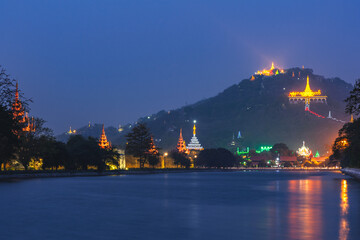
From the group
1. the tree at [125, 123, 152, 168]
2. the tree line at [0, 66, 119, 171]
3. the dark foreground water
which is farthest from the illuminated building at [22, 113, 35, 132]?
the tree at [125, 123, 152, 168]

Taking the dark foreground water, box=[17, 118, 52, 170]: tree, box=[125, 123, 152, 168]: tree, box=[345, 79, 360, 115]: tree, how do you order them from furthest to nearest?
box=[125, 123, 152, 168]: tree
box=[17, 118, 52, 170]: tree
box=[345, 79, 360, 115]: tree
the dark foreground water

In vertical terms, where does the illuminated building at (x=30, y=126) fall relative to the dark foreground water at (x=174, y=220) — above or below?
above

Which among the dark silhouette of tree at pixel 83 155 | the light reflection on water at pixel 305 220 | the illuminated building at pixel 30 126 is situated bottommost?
the light reflection on water at pixel 305 220

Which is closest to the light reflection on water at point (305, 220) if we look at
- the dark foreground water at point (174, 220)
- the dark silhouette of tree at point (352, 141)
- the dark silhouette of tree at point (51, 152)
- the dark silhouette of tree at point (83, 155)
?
the dark foreground water at point (174, 220)

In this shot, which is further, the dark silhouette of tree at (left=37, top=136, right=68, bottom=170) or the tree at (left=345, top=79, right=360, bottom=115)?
the dark silhouette of tree at (left=37, top=136, right=68, bottom=170)

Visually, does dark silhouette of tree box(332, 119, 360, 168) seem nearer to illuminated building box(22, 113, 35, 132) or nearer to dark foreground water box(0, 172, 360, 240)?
dark foreground water box(0, 172, 360, 240)

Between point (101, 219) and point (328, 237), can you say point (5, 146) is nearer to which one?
point (101, 219)

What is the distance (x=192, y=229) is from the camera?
963 inches

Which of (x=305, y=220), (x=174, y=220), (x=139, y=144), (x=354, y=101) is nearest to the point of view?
(x=305, y=220)

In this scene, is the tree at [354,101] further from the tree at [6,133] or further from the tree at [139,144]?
the tree at [139,144]

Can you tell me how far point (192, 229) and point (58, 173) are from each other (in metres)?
85.9

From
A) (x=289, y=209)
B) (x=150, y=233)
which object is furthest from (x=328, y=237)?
(x=289, y=209)

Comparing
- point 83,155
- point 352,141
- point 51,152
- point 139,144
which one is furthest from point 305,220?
point 139,144

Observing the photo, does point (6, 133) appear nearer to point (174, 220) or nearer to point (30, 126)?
point (30, 126)
